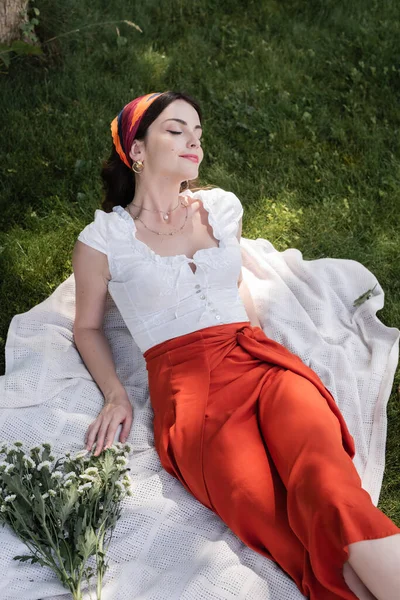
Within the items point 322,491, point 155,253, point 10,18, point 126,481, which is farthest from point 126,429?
point 10,18

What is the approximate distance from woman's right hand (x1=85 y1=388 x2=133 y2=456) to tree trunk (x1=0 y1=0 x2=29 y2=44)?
327 centimetres

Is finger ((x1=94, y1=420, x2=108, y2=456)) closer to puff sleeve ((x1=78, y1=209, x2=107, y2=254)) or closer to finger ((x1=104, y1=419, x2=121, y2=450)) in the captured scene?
finger ((x1=104, y1=419, x2=121, y2=450))

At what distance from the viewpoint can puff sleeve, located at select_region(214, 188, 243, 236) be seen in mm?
4160

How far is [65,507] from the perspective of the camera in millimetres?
2990

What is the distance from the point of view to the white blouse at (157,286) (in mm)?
3809

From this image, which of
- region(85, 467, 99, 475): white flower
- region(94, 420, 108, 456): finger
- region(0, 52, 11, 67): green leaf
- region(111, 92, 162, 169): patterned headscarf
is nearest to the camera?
region(85, 467, 99, 475): white flower

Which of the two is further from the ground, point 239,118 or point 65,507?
point 239,118

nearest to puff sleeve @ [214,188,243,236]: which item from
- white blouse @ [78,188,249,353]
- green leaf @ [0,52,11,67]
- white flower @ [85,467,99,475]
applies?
white blouse @ [78,188,249,353]

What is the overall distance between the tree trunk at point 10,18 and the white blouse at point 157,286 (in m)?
2.52

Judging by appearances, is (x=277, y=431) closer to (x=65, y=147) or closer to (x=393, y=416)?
(x=393, y=416)

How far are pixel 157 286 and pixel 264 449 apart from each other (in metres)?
1.04

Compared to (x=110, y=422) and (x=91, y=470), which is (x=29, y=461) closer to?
(x=91, y=470)

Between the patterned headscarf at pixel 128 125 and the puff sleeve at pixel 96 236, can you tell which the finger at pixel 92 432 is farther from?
the patterned headscarf at pixel 128 125

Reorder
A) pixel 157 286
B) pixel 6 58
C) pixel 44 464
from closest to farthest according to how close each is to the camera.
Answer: pixel 44 464 → pixel 157 286 → pixel 6 58
